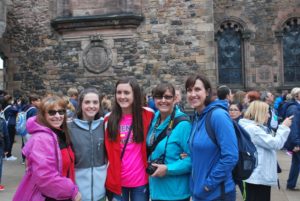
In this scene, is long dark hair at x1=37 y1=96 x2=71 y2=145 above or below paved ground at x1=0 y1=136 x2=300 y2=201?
above

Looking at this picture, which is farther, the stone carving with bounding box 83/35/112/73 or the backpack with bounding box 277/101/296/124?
the stone carving with bounding box 83/35/112/73

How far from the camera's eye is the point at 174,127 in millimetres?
3719

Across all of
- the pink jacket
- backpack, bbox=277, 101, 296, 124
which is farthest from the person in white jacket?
backpack, bbox=277, 101, 296, 124

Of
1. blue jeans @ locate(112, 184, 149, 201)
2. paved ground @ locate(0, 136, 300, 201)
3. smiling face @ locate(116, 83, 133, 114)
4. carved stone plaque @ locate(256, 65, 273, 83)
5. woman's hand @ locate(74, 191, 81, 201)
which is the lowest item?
paved ground @ locate(0, 136, 300, 201)

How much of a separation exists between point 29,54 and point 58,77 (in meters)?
1.51

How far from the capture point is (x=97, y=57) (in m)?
14.4

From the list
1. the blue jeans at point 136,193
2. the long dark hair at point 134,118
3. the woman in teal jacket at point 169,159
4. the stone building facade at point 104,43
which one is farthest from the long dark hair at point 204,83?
the stone building facade at point 104,43

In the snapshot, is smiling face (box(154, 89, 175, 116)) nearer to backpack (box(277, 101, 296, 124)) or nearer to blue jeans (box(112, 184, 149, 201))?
blue jeans (box(112, 184, 149, 201))

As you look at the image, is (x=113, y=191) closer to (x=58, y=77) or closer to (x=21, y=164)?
(x=21, y=164)

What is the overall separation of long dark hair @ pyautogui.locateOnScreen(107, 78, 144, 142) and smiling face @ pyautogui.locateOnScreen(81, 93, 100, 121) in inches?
6.5

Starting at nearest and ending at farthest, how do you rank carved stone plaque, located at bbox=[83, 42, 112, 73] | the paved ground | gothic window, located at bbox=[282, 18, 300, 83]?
the paved ground → carved stone plaque, located at bbox=[83, 42, 112, 73] → gothic window, located at bbox=[282, 18, 300, 83]

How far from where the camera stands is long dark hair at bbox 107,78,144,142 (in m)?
3.84

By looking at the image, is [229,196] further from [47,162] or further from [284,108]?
[284,108]

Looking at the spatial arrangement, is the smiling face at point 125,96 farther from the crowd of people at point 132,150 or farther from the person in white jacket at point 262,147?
the person in white jacket at point 262,147
